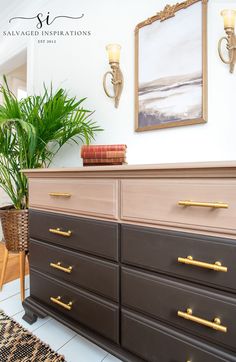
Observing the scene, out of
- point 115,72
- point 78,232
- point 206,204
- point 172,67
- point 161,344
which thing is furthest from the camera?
point 115,72

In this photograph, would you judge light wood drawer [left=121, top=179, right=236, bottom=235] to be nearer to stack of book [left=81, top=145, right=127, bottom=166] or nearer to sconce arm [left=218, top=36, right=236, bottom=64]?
stack of book [left=81, top=145, right=127, bottom=166]

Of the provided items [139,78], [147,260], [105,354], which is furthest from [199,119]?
[105,354]

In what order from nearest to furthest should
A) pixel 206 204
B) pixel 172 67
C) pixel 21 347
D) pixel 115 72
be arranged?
pixel 206 204, pixel 21 347, pixel 172 67, pixel 115 72

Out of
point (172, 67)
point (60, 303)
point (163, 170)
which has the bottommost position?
point (60, 303)

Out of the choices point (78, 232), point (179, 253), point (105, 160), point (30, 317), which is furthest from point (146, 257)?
point (30, 317)

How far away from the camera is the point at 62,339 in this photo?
4.30 feet

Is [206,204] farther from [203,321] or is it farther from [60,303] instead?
[60,303]

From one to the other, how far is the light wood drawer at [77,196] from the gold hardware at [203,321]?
17.5 inches

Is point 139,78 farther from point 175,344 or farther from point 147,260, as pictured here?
point 175,344

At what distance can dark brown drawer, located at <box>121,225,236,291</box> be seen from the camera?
0.74m

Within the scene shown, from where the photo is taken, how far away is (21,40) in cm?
242

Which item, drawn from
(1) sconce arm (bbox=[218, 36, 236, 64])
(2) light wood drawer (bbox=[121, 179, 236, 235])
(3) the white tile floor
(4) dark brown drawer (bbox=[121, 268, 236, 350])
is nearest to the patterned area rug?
(3) the white tile floor

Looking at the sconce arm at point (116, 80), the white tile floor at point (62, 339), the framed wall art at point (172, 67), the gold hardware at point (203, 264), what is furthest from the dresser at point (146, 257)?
the sconce arm at point (116, 80)

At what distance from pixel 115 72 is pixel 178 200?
45.0 inches
